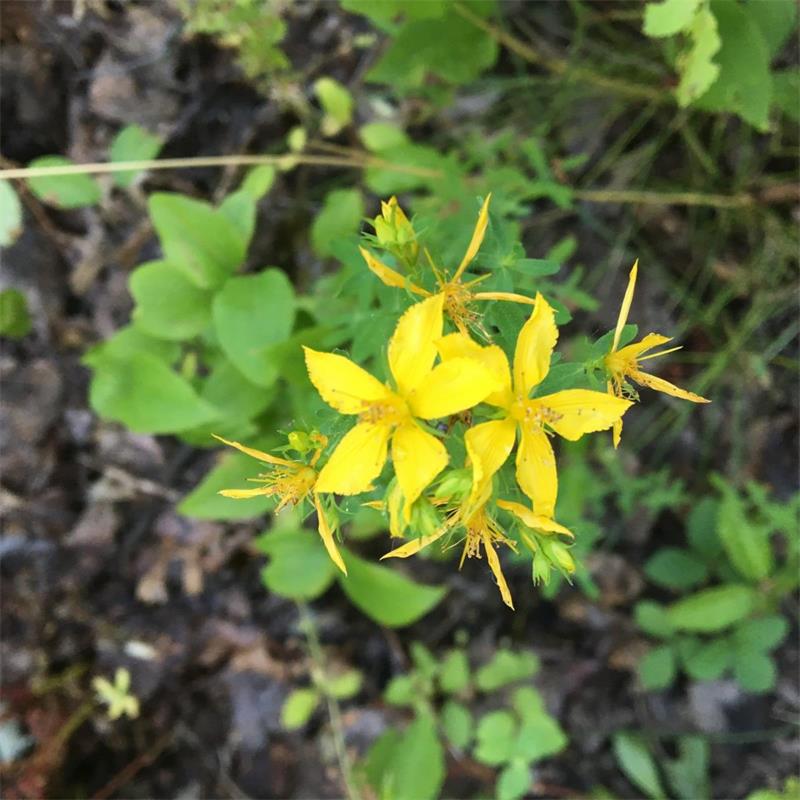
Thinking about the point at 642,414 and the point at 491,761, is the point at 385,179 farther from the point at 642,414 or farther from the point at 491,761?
the point at 491,761

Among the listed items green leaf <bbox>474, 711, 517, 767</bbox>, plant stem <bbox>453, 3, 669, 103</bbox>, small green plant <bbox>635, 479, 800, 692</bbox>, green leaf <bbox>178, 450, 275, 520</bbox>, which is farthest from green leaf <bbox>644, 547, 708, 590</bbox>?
plant stem <bbox>453, 3, 669, 103</bbox>

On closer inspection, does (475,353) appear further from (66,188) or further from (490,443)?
(66,188)

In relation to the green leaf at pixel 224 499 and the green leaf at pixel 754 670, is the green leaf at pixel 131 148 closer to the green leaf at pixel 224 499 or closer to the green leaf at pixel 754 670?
the green leaf at pixel 224 499

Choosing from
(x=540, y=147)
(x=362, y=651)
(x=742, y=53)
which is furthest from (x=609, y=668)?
(x=742, y=53)

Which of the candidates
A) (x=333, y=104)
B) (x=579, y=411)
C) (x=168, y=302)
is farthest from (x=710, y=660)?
(x=333, y=104)

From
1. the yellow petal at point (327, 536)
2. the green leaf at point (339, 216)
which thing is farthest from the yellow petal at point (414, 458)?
the green leaf at point (339, 216)

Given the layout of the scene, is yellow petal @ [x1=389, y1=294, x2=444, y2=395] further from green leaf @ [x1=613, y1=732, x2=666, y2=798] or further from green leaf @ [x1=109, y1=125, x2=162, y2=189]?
green leaf @ [x1=613, y1=732, x2=666, y2=798]
